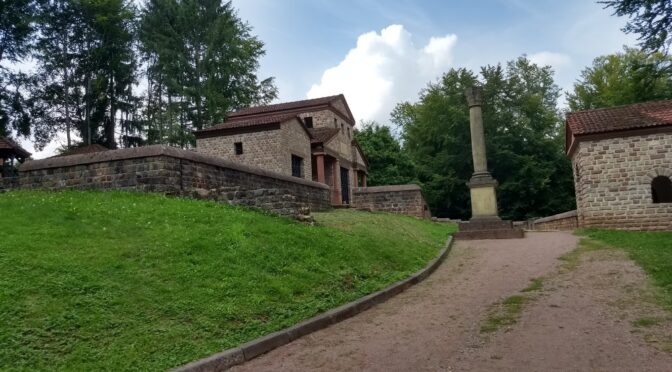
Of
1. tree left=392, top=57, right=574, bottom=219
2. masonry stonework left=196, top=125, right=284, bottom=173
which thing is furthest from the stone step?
tree left=392, top=57, right=574, bottom=219

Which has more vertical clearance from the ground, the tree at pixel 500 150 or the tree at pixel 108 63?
the tree at pixel 108 63

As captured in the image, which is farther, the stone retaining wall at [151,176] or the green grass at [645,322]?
the stone retaining wall at [151,176]

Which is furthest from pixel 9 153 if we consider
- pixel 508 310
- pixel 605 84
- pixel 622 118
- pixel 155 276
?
pixel 605 84

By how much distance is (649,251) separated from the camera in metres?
11.9

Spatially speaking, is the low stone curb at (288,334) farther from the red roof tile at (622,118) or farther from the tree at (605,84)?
the tree at (605,84)

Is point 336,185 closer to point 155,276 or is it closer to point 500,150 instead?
point 500,150

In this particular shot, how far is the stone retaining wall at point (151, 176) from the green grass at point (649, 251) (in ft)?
24.5

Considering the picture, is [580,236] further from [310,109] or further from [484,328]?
[310,109]

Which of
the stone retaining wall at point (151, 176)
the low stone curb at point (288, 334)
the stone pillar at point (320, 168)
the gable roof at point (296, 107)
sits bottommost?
the low stone curb at point (288, 334)

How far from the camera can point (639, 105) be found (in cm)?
1995

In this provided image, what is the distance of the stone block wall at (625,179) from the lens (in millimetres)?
18297

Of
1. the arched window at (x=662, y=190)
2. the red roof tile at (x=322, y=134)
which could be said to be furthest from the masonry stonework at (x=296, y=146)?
the arched window at (x=662, y=190)

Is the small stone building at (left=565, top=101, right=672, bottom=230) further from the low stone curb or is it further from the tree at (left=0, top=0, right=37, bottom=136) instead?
the tree at (left=0, top=0, right=37, bottom=136)

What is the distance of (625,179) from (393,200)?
9.85 metres
